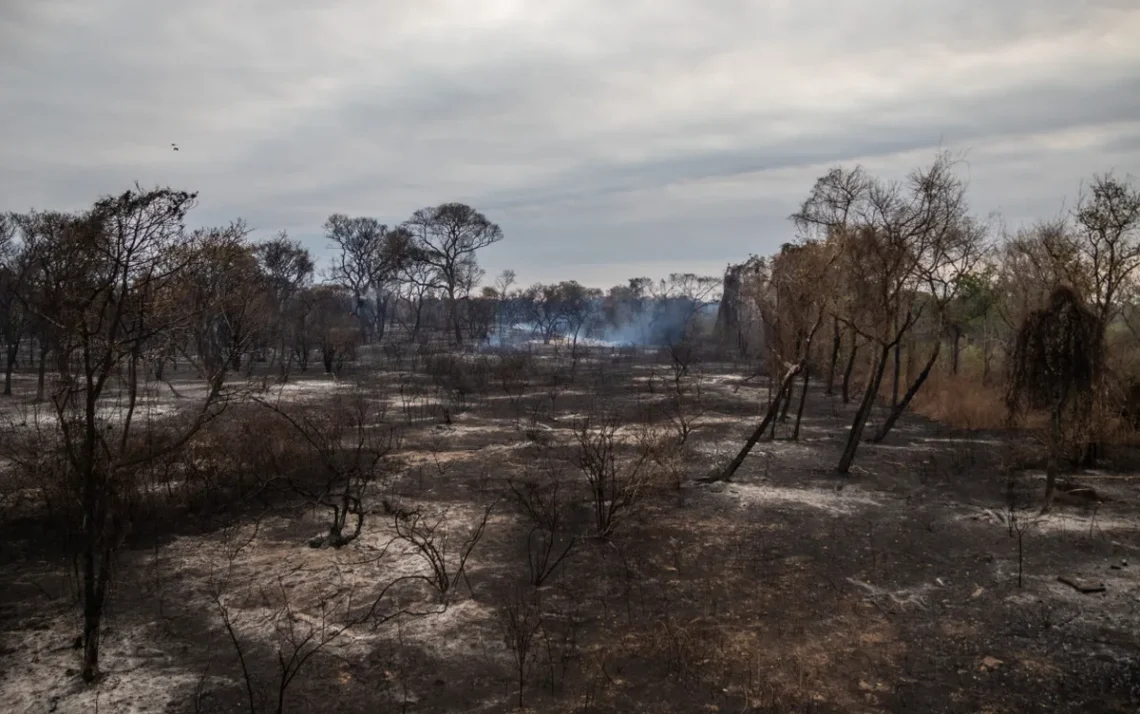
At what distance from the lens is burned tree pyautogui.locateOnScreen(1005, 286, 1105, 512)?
34.9 feet

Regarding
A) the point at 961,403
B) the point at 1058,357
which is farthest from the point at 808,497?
the point at 961,403

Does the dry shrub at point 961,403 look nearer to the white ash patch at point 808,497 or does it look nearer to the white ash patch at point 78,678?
the white ash patch at point 808,497

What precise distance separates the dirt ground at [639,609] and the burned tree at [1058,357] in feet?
5.53

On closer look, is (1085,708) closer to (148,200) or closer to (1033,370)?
(1033,370)

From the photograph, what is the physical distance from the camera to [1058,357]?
35.4 feet

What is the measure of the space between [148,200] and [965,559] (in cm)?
959

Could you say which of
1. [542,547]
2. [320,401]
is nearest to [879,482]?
[542,547]

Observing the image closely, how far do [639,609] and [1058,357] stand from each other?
26.4 ft

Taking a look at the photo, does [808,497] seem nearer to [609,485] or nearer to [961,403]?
[609,485]

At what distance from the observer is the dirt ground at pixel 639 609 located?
5566 millimetres

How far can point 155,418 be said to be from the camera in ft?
60.1

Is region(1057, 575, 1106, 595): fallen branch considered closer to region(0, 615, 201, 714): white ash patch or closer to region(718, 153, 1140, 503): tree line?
region(718, 153, 1140, 503): tree line

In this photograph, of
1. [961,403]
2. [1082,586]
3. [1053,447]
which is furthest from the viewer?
[961,403]

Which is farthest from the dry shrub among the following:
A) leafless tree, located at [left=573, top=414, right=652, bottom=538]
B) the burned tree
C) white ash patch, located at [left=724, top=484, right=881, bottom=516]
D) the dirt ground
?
leafless tree, located at [left=573, top=414, right=652, bottom=538]
